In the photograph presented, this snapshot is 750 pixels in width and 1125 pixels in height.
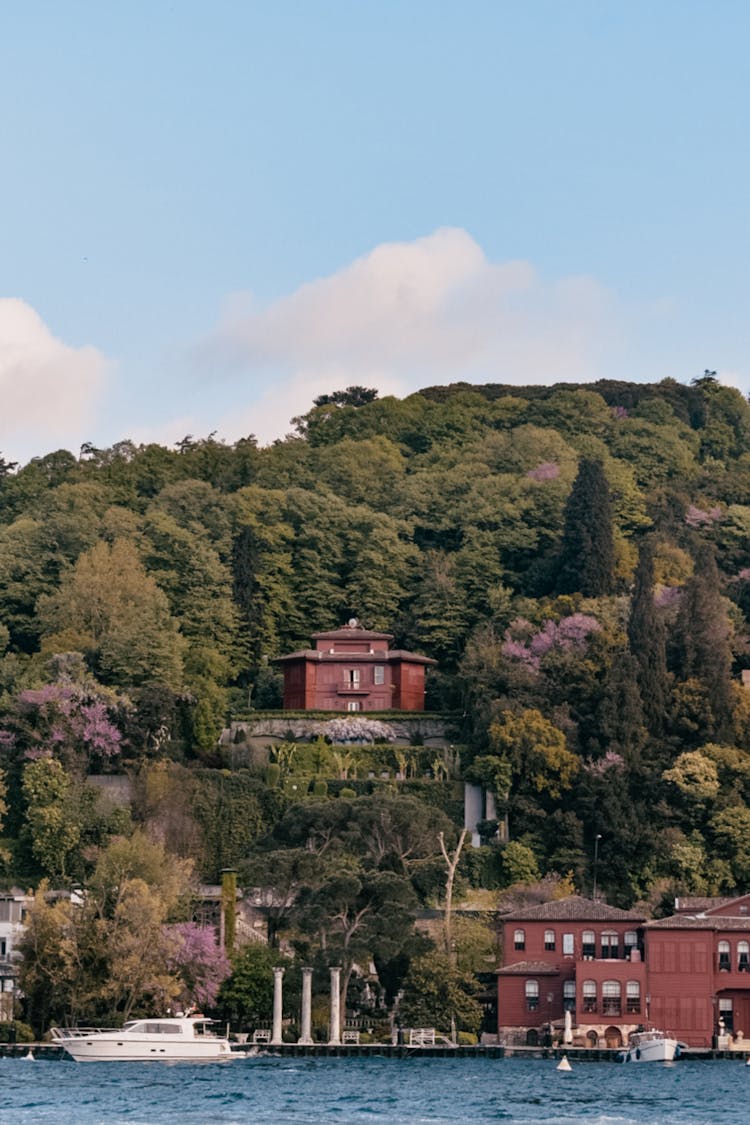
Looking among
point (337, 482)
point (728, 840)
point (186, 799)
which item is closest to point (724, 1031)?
point (728, 840)

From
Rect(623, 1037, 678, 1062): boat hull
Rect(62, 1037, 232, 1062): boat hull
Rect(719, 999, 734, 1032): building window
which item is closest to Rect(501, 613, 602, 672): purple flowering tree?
Rect(719, 999, 734, 1032): building window

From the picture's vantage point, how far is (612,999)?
3780 inches

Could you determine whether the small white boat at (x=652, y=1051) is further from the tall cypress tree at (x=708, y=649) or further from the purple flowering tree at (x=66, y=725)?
the purple flowering tree at (x=66, y=725)

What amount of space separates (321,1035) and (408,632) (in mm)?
37303

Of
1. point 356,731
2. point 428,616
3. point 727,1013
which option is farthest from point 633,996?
point 428,616

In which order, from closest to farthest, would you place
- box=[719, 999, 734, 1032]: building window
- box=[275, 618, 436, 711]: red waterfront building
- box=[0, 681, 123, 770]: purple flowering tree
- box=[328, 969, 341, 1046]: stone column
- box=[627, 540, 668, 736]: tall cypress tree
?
box=[328, 969, 341, 1046]: stone column
box=[719, 999, 734, 1032]: building window
box=[0, 681, 123, 770]: purple flowering tree
box=[627, 540, 668, 736]: tall cypress tree
box=[275, 618, 436, 711]: red waterfront building

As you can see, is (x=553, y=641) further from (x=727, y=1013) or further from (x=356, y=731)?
(x=727, y=1013)

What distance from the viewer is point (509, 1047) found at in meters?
93.8

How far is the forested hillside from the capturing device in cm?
10681

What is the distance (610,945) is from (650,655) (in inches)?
664

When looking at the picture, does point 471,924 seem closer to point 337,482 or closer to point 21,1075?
point 21,1075

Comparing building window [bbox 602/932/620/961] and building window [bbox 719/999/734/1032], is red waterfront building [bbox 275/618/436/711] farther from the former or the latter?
building window [bbox 719/999/734/1032]

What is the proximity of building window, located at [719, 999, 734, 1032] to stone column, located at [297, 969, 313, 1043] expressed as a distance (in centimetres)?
1563

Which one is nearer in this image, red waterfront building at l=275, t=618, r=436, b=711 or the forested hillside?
the forested hillside
